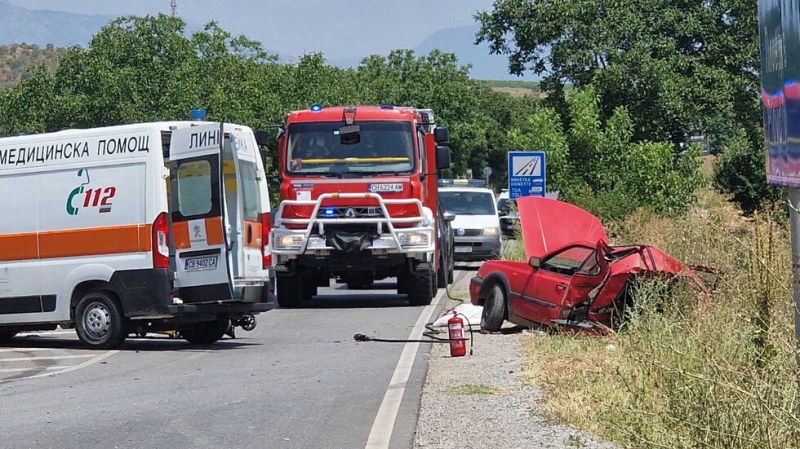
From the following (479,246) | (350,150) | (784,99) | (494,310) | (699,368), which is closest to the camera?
(784,99)

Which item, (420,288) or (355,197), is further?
(420,288)

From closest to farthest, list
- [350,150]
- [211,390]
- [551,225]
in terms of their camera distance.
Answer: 1. [211,390]
2. [551,225]
3. [350,150]

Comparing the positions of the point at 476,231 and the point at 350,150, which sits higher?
the point at 350,150

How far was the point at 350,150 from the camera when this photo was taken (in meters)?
19.6

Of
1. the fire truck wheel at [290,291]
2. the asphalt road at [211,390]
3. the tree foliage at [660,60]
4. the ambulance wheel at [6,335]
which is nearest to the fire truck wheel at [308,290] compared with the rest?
the fire truck wheel at [290,291]

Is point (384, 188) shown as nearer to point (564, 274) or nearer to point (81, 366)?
point (564, 274)

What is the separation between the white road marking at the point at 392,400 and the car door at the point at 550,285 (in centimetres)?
139

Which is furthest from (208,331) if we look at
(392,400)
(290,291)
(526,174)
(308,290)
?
(526,174)

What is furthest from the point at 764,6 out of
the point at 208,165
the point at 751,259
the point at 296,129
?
the point at 296,129

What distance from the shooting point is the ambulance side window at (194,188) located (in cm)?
1406

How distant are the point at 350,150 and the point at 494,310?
Result: 549 centimetres

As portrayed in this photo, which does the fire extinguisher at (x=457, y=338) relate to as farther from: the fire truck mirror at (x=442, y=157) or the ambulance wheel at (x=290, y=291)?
the fire truck mirror at (x=442, y=157)

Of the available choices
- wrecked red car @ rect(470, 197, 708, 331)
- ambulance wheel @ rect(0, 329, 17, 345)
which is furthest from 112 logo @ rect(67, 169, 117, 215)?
wrecked red car @ rect(470, 197, 708, 331)

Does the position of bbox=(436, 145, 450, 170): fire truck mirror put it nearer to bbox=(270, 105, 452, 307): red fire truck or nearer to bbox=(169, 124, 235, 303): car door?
bbox=(270, 105, 452, 307): red fire truck
